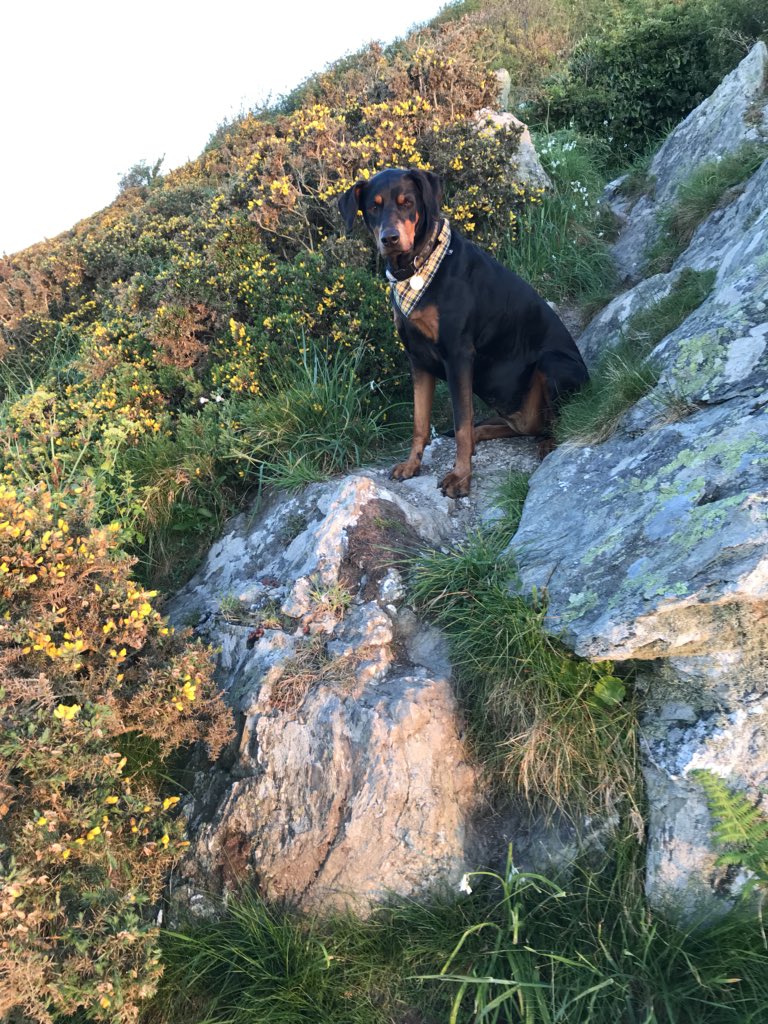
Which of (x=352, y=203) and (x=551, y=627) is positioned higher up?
(x=352, y=203)

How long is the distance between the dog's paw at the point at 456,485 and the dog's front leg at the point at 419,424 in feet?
0.73

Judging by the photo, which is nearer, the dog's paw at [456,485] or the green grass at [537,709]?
the green grass at [537,709]

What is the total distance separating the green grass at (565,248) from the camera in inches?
206


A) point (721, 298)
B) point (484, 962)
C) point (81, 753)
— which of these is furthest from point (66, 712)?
point (721, 298)

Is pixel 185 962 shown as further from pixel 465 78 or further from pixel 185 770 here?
pixel 465 78

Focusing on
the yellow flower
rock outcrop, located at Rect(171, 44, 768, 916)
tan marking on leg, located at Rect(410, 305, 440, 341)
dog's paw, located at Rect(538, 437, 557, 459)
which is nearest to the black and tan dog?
tan marking on leg, located at Rect(410, 305, 440, 341)

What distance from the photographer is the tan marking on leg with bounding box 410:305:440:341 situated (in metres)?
3.44

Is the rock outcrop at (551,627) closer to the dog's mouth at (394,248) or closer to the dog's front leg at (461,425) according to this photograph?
the dog's front leg at (461,425)

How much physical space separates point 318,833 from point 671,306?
→ 3270 mm

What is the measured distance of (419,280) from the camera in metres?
3.43

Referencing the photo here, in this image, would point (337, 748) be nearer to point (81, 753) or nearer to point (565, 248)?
point (81, 753)

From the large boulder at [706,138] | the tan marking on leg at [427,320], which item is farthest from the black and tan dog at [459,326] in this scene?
the large boulder at [706,138]

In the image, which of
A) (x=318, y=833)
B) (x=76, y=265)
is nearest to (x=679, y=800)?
(x=318, y=833)

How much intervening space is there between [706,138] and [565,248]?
57.8 inches
